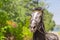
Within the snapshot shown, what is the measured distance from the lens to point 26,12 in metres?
26.8

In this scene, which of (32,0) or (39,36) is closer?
(39,36)

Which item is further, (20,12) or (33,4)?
(33,4)

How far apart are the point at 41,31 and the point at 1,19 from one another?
10.5ft

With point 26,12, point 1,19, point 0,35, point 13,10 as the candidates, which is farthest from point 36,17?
point 26,12

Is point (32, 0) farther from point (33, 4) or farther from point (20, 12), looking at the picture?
point (20, 12)

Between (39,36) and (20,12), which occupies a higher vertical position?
(39,36)

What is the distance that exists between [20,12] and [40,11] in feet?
67.3

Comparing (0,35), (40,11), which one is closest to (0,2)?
(0,35)

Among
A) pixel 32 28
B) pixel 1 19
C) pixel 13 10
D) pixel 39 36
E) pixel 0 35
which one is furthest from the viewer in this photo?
pixel 13 10

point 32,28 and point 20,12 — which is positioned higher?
point 32,28

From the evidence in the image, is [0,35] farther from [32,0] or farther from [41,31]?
[32,0]

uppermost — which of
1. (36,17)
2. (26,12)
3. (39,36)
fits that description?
(36,17)

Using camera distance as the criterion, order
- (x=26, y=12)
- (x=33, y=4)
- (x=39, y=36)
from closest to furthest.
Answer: (x=39, y=36)
(x=26, y=12)
(x=33, y=4)

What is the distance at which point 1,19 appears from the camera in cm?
821
